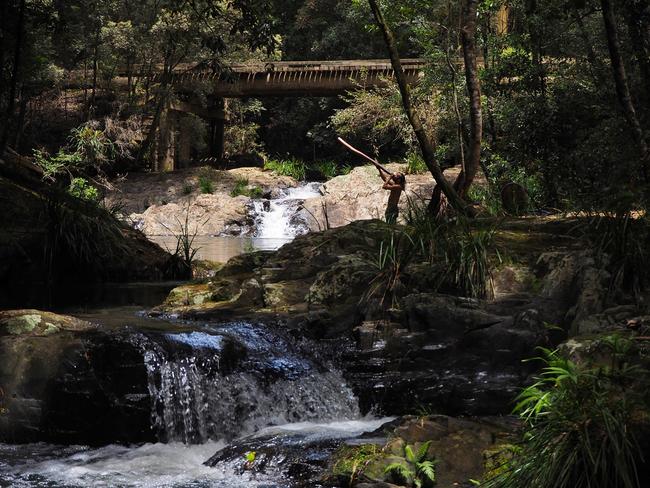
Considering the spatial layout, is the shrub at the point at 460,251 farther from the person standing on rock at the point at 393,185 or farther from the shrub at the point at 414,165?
the shrub at the point at 414,165

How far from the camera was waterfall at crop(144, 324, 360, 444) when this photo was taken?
597 centimetres

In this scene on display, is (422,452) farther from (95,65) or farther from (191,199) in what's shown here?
(95,65)

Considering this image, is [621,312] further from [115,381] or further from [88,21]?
[88,21]

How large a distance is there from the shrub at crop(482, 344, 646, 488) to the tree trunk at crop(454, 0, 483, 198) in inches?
217

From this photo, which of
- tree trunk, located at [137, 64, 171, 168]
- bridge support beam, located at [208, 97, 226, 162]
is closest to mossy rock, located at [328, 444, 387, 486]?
tree trunk, located at [137, 64, 171, 168]

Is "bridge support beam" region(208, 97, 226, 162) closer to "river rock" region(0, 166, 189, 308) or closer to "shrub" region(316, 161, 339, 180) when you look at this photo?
Result: "shrub" region(316, 161, 339, 180)

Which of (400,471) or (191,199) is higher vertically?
(191,199)

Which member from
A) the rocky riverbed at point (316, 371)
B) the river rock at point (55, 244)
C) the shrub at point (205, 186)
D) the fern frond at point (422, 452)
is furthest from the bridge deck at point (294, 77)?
the fern frond at point (422, 452)

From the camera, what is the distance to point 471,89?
29.7 feet

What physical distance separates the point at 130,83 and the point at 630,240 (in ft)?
72.0

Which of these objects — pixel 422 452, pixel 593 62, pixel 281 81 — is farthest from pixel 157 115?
pixel 422 452

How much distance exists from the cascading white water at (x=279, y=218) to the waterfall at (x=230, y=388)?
14669 millimetres

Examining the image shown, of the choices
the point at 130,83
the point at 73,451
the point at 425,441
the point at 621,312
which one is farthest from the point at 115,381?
the point at 130,83

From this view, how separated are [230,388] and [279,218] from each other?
1664cm
